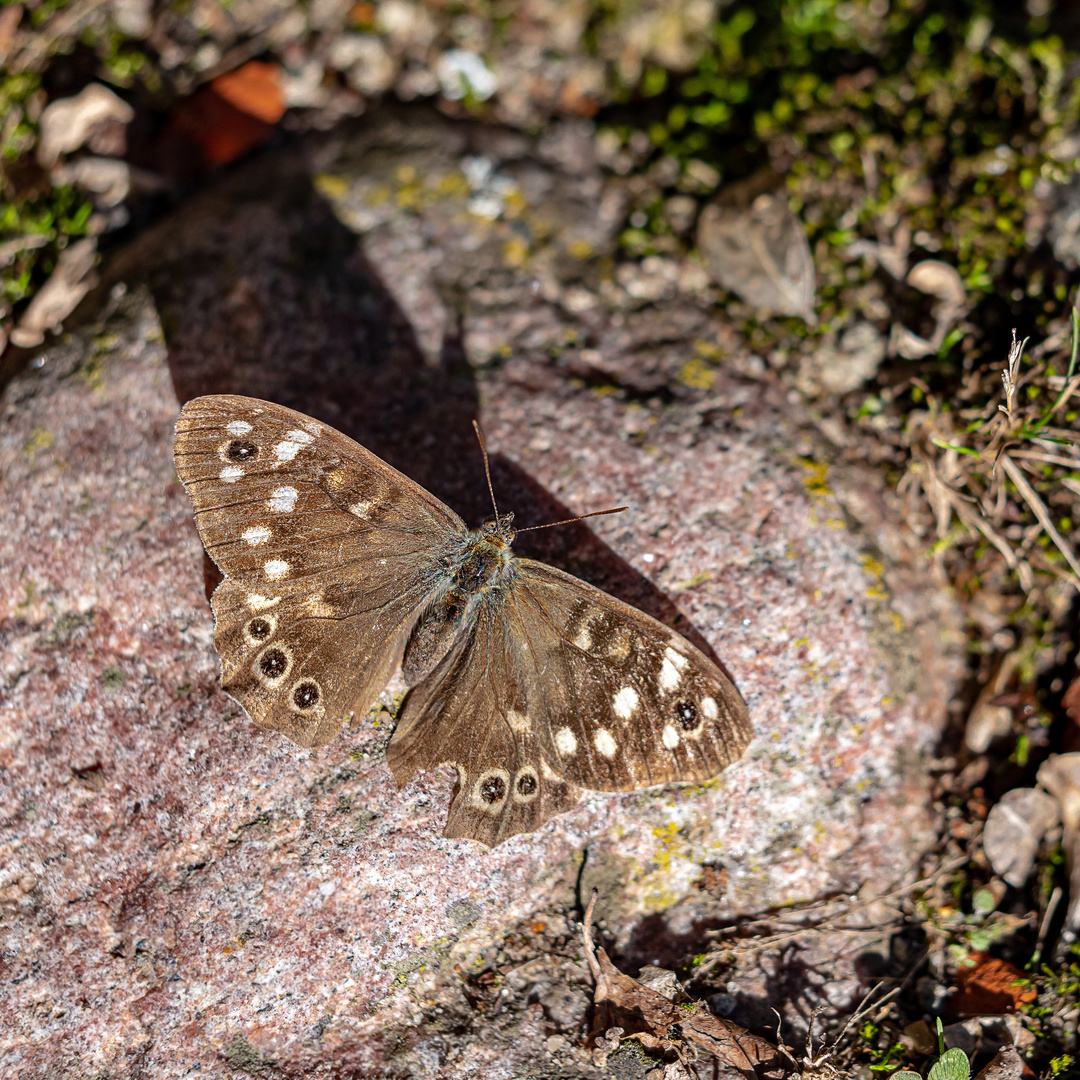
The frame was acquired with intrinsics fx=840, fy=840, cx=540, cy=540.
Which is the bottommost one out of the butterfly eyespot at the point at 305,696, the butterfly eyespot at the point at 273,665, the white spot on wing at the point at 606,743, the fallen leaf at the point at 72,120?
the white spot on wing at the point at 606,743

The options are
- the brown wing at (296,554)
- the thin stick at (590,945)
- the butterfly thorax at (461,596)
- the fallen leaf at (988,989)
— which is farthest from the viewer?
the fallen leaf at (988,989)

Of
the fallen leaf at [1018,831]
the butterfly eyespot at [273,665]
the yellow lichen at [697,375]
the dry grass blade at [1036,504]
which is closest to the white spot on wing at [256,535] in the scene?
the butterfly eyespot at [273,665]

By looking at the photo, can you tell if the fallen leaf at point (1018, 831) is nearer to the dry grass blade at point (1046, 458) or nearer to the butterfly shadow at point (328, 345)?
the dry grass blade at point (1046, 458)

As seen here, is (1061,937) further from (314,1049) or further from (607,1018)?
(314,1049)

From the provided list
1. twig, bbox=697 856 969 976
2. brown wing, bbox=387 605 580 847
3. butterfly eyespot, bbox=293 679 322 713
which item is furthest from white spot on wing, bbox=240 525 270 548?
twig, bbox=697 856 969 976

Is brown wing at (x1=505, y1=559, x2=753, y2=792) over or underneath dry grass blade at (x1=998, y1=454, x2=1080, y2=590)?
Answer: over

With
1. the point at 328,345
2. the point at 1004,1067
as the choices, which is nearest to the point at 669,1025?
the point at 1004,1067

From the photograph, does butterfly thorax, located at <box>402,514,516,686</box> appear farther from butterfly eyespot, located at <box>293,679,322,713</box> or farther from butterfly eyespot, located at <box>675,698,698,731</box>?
butterfly eyespot, located at <box>675,698,698,731</box>
